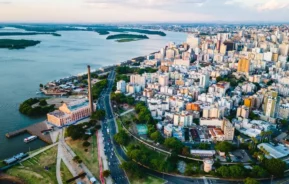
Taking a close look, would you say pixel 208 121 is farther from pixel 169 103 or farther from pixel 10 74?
pixel 10 74

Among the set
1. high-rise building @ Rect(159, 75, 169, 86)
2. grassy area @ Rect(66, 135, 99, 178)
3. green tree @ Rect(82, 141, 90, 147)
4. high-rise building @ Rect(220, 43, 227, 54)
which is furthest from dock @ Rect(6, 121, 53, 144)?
high-rise building @ Rect(220, 43, 227, 54)

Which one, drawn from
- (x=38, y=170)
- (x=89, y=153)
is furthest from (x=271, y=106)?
(x=38, y=170)

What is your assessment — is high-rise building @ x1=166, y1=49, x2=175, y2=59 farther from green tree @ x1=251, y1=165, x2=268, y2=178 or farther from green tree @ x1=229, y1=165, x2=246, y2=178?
green tree @ x1=229, y1=165, x2=246, y2=178

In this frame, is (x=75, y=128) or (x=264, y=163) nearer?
(x=264, y=163)

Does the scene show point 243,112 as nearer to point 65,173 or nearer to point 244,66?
point 65,173

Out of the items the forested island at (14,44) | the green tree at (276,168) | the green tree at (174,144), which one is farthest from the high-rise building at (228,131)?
the forested island at (14,44)

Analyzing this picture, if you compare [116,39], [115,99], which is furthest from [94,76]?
[116,39]

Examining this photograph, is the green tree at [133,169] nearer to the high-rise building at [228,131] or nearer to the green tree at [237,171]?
the green tree at [237,171]
